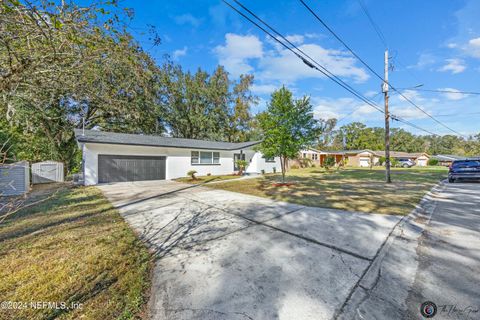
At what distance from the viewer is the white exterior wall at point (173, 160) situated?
1202 cm

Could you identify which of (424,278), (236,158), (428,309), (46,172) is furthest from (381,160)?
(46,172)

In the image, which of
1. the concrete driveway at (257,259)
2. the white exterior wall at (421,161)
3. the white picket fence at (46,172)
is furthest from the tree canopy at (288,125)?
the white exterior wall at (421,161)

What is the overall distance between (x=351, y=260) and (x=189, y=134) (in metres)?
27.8

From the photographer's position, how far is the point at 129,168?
1348cm

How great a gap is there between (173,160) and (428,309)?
15.2 meters

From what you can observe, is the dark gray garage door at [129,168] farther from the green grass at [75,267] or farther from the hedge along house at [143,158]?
the green grass at [75,267]

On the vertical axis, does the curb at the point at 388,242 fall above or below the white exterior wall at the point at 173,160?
below

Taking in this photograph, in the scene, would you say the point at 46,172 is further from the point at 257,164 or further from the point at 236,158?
the point at 257,164

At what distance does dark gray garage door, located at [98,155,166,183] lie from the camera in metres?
12.6

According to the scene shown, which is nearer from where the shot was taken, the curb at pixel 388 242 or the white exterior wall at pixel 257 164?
the curb at pixel 388 242

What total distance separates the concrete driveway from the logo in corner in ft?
2.05

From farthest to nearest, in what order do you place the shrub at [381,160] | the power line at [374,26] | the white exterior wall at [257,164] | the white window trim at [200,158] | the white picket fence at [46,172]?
the shrub at [381,160] < the white exterior wall at [257,164] < the white window trim at [200,158] < the white picket fence at [46,172] < the power line at [374,26]

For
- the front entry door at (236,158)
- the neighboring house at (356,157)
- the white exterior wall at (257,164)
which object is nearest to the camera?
the front entry door at (236,158)

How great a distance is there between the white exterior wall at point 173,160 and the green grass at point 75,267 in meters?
7.93
